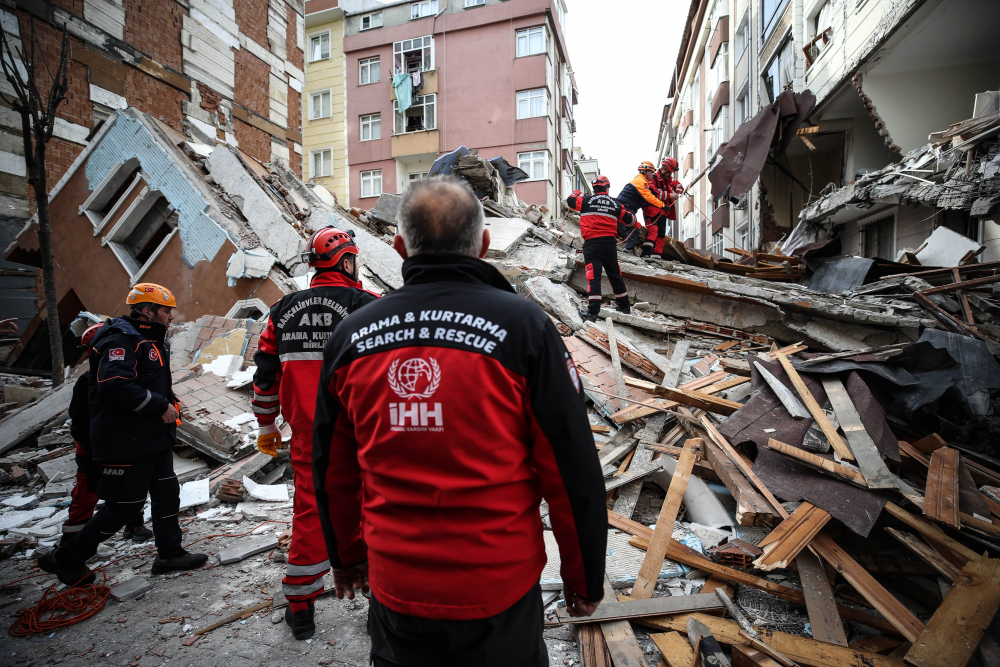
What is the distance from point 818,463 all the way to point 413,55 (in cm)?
2597

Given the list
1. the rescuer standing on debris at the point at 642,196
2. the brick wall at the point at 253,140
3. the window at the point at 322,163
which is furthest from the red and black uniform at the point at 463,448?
the window at the point at 322,163

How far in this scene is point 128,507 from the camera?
3291 mm

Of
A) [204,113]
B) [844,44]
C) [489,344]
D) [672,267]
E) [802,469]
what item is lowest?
[802,469]

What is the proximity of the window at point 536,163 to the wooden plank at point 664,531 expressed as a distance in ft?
65.7

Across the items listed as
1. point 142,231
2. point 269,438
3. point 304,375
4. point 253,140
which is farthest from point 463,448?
point 253,140

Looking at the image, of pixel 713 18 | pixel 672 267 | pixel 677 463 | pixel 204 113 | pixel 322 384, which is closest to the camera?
pixel 322 384

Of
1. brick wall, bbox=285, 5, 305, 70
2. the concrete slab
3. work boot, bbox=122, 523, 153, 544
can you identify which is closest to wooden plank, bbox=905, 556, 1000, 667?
the concrete slab

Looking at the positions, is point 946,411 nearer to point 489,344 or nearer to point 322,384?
point 489,344

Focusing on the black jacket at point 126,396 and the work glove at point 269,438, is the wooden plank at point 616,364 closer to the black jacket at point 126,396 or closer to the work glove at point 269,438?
the work glove at point 269,438

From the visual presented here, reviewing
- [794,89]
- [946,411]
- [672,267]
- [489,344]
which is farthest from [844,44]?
[489,344]

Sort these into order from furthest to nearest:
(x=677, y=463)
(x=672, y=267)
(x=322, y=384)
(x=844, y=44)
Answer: (x=844, y=44) → (x=672, y=267) → (x=677, y=463) → (x=322, y=384)

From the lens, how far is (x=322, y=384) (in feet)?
5.05

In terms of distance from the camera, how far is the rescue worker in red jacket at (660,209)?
918 centimetres

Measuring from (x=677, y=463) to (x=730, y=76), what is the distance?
19121 mm
